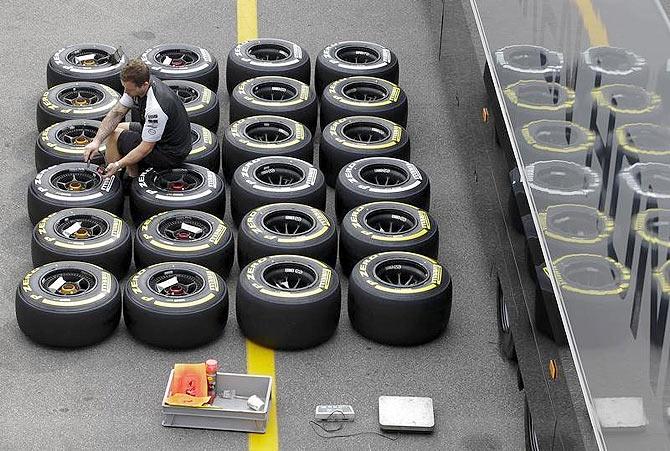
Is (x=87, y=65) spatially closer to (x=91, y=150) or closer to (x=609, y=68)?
(x=91, y=150)

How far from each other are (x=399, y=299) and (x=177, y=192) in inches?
83.5

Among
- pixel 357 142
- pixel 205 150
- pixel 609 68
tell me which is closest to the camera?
pixel 609 68

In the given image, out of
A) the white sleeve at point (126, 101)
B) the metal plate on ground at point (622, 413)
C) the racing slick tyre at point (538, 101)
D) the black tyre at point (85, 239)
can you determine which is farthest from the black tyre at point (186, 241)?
the metal plate on ground at point (622, 413)

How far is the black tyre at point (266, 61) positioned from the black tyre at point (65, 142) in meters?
1.67

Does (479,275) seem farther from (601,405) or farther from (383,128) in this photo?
(601,405)

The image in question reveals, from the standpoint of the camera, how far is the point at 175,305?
923 centimetres

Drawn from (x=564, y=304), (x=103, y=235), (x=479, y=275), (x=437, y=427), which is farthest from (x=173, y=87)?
(x=564, y=304)

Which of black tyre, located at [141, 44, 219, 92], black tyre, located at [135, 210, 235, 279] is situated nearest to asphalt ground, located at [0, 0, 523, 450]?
black tyre, located at [135, 210, 235, 279]

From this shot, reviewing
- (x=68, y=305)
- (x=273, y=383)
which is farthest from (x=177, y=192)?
(x=273, y=383)

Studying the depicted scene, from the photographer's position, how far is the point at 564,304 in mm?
7672

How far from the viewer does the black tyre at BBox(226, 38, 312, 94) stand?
12391 mm

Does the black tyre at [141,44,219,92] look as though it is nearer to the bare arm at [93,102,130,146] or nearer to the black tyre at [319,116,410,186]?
the black tyre at [319,116,410,186]

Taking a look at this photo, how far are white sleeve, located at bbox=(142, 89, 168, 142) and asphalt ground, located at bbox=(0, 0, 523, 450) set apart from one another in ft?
3.95

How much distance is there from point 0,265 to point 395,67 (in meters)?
4.19
